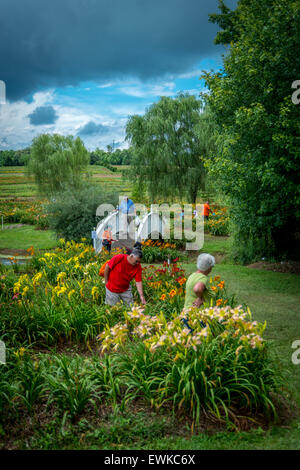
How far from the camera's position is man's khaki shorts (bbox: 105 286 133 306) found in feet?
17.9

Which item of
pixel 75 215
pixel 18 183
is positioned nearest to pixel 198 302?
pixel 75 215

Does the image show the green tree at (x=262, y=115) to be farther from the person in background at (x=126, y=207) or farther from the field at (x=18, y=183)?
the field at (x=18, y=183)

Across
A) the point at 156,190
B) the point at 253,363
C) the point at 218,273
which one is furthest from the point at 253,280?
the point at 156,190

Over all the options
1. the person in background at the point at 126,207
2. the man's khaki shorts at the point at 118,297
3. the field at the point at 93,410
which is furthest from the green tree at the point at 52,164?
the field at the point at 93,410

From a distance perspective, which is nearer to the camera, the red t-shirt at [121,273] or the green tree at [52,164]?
the red t-shirt at [121,273]

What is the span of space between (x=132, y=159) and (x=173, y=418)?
17664 millimetres

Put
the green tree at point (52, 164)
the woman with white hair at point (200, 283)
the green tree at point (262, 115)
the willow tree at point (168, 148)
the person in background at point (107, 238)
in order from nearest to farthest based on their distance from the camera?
the woman with white hair at point (200, 283) → the green tree at point (262, 115) → the person in background at point (107, 238) → the willow tree at point (168, 148) → the green tree at point (52, 164)

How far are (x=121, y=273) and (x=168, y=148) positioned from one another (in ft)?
49.2

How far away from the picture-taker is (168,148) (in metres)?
19.2

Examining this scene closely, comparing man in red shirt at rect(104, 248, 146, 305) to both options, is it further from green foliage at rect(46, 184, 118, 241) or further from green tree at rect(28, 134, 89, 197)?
green tree at rect(28, 134, 89, 197)

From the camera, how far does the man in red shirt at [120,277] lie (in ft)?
17.3

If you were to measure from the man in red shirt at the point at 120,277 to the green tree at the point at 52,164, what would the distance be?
22706 millimetres

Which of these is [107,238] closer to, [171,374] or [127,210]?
[127,210]
